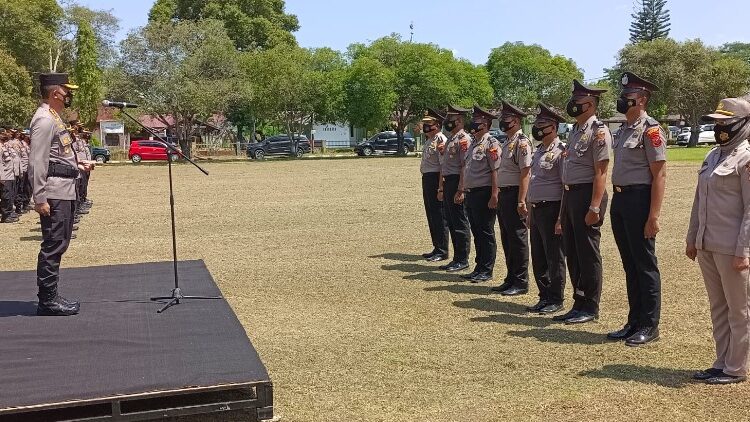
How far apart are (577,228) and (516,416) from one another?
2.43m

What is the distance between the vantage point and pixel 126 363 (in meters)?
4.73

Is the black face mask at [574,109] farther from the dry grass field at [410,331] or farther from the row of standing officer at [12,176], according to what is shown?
the row of standing officer at [12,176]

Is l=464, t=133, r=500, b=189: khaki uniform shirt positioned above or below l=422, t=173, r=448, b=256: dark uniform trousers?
above

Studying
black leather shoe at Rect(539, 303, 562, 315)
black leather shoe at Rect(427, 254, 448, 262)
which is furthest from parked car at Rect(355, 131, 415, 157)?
black leather shoe at Rect(539, 303, 562, 315)

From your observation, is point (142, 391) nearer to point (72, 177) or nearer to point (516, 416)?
point (516, 416)

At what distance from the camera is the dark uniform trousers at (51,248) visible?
6.05 metres

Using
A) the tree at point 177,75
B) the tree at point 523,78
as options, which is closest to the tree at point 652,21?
the tree at point 523,78

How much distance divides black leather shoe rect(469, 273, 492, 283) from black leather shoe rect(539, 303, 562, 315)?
160cm

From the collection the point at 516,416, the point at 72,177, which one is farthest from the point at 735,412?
the point at 72,177

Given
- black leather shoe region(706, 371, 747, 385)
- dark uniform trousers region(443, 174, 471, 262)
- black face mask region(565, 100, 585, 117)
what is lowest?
black leather shoe region(706, 371, 747, 385)

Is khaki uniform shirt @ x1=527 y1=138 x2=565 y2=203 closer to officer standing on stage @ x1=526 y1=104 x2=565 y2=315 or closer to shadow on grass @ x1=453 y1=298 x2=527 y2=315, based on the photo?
officer standing on stage @ x1=526 y1=104 x2=565 y2=315

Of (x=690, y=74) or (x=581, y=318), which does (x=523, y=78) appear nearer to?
(x=690, y=74)

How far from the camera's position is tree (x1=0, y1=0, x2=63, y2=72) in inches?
1863

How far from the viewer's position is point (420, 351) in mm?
5910
